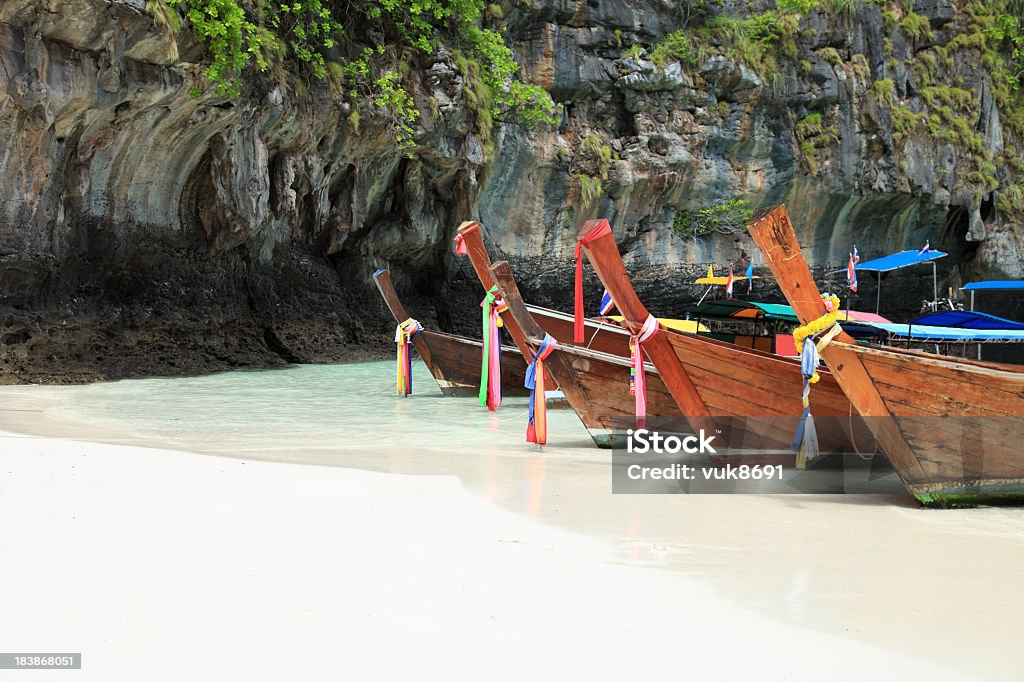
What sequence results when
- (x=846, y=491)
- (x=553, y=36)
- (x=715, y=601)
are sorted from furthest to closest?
1. (x=553, y=36)
2. (x=846, y=491)
3. (x=715, y=601)

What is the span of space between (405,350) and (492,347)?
326 centimetres

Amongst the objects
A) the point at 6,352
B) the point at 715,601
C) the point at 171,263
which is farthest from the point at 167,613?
the point at 171,263

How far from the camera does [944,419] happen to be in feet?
16.1

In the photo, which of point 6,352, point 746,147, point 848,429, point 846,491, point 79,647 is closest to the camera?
point 79,647

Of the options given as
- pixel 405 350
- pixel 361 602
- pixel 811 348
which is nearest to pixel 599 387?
pixel 811 348

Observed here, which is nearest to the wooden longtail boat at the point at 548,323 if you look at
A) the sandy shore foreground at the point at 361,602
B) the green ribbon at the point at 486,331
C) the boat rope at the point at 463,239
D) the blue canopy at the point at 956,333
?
the boat rope at the point at 463,239

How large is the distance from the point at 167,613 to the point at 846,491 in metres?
4.06

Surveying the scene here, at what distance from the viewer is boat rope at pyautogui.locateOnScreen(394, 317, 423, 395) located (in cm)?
1188

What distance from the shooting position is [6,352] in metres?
12.3

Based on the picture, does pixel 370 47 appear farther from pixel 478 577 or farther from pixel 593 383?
pixel 478 577

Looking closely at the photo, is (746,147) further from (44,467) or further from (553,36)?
(44,467)

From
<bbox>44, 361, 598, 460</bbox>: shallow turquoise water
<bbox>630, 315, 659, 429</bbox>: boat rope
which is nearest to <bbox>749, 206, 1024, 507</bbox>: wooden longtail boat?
<bbox>630, 315, 659, 429</bbox>: boat rope

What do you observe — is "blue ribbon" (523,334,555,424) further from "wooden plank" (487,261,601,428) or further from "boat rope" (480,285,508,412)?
"boat rope" (480,285,508,412)

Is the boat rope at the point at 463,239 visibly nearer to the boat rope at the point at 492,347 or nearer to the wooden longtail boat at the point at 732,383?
the boat rope at the point at 492,347
